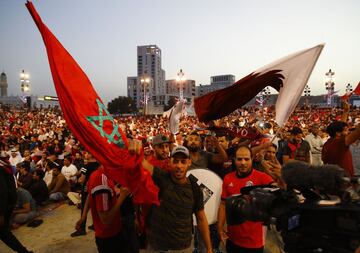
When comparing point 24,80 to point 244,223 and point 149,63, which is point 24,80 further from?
point 149,63

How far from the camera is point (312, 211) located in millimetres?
1468

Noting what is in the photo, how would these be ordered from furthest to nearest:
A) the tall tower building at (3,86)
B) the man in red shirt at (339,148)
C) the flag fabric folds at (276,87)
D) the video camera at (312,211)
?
1. the tall tower building at (3,86)
2. the flag fabric folds at (276,87)
3. the man in red shirt at (339,148)
4. the video camera at (312,211)

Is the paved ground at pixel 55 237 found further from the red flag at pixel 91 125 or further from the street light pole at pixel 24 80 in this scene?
the street light pole at pixel 24 80

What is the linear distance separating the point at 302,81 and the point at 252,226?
7.09 ft

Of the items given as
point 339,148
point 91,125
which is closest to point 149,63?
point 339,148

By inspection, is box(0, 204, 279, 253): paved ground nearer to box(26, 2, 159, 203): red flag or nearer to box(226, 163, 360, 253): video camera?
box(26, 2, 159, 203): red flag

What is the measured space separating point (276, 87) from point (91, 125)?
3.05 m

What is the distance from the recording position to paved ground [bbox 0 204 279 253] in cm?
491

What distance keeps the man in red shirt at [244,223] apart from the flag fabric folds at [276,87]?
1.07 metres

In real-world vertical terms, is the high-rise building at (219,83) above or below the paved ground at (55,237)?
above

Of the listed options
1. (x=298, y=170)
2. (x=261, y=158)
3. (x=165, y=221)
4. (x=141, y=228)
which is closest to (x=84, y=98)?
(x=165, y=221)

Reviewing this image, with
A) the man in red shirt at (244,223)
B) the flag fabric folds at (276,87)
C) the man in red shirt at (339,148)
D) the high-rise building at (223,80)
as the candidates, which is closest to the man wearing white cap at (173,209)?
the man in red shirt at (244,223)

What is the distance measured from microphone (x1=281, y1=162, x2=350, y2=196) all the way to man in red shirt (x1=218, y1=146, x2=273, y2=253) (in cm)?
157

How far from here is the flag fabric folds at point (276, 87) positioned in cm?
396
